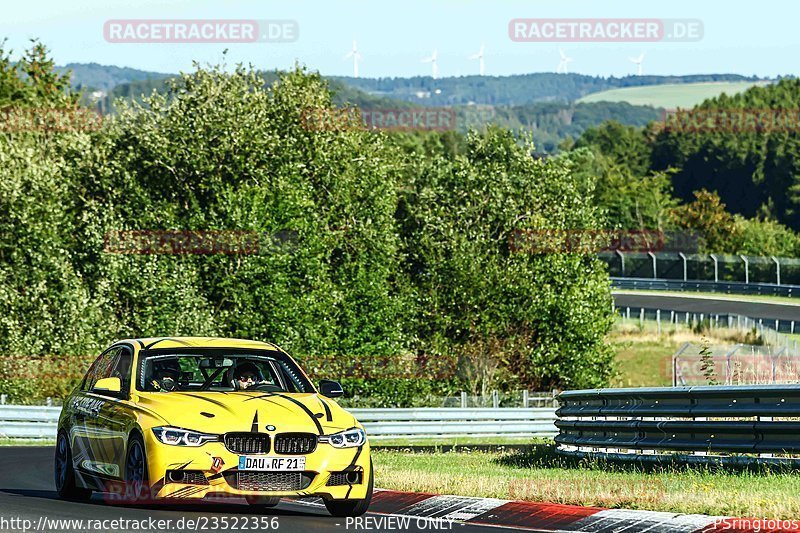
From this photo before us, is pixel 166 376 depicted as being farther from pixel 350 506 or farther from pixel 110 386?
pixel 350 506

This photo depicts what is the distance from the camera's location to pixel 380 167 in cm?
5831

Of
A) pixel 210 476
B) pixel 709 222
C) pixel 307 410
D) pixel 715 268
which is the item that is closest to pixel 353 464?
pixel 307 410

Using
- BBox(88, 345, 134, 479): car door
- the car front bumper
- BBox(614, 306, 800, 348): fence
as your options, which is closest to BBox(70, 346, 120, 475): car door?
BBox(88, 345, 134, 479): car door

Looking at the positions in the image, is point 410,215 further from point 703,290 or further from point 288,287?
point 703,290

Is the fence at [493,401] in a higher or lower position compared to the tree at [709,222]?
lower

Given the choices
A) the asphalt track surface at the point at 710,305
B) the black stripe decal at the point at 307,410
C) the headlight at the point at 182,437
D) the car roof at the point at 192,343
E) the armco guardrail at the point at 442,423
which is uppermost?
the car roof at the point at 192,343

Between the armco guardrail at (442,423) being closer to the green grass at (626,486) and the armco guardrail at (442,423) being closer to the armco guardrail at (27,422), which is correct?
the armco guardrail at (27,422)

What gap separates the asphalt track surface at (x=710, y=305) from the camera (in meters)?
68.2

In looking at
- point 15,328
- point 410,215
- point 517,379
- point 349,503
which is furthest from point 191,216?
point 349,503

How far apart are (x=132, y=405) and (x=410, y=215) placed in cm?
4898

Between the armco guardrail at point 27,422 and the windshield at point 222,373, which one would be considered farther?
the armco guardrail at point 27,422

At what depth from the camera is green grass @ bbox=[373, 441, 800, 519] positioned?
10.7 meters

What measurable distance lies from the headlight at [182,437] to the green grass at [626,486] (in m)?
3.11

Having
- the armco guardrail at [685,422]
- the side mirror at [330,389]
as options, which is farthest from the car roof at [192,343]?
the armco guardrail at [685,422]
